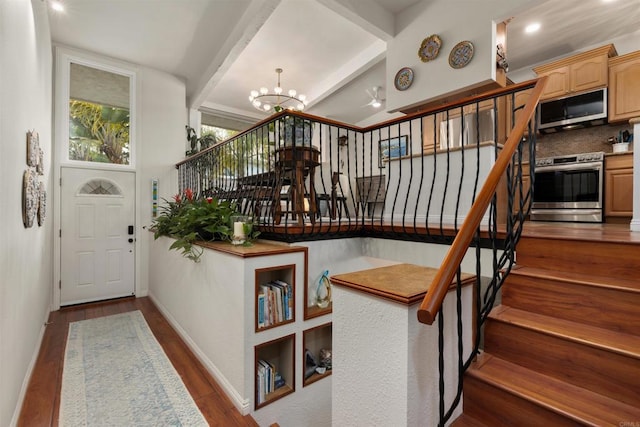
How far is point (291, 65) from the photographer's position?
4.94 m

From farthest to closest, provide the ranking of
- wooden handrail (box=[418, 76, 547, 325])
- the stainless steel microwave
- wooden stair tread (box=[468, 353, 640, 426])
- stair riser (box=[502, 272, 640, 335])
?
the stainless steel microwave
stair riser (box=[502, 272, 640, 335])
wooden stair tread (box=[468, 353, 640, 426])
wooden handrail (box=[418, 76, 547, 325])

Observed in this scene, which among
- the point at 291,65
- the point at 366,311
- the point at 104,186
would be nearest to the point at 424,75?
the point at 291,65

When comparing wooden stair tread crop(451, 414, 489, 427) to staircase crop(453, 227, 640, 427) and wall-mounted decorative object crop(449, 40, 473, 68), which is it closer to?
staircase crop(453, 227, 640, 427)

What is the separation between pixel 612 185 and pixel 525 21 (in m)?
2.41

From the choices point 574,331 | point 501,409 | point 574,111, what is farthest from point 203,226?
point 574,111

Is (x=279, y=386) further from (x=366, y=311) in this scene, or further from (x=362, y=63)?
(x=362, y=63)

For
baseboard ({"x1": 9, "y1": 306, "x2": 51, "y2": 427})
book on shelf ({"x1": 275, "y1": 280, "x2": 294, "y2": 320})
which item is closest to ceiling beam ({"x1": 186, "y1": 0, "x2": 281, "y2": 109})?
book on shelf ({"x1": 275, "y1": 280, "x2": 294, "y2": 320})

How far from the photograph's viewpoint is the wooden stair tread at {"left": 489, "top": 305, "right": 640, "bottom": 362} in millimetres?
1180

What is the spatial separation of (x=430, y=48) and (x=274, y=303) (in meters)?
3.48

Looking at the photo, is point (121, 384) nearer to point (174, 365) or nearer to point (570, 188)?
point (174, 365)

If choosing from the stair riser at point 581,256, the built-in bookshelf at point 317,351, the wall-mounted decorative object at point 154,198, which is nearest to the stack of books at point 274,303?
the built-in bookshelf at point 317,351

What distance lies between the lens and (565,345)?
1.28 m

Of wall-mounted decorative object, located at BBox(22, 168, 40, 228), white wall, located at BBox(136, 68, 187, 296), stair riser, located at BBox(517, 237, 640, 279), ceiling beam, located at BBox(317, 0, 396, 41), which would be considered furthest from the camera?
white wall, located at BBox(136, 68, 187, 296)

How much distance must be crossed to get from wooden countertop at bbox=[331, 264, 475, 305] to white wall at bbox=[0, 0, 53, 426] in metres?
1.89
